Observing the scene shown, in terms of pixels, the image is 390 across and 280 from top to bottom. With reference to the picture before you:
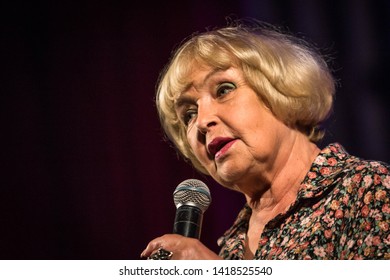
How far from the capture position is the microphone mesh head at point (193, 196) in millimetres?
1549

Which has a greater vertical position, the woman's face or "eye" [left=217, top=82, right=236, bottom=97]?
"eye" [left=217, top=82, right=236, bottom=97]

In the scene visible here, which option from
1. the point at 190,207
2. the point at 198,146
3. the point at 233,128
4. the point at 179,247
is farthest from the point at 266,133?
the point at 179,247

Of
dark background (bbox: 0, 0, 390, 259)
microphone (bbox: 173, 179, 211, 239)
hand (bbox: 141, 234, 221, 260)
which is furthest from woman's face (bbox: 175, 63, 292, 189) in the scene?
dark background (bbox: 0, 0, 390, 259)

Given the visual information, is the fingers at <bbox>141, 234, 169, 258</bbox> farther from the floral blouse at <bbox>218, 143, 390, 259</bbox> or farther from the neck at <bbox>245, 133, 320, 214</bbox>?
the neck at <bbox>245, 133, 320, 214</bbox>

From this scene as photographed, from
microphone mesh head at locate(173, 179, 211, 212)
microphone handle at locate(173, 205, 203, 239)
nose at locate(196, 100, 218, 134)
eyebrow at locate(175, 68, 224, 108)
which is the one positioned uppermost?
eyebrow at locate(175, 68, 224, 108)

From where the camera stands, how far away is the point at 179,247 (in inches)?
53.2

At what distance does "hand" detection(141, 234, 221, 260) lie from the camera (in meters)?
1.35

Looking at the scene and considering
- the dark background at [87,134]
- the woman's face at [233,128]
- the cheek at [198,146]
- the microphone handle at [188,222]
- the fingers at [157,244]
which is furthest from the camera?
the dark background at [87,134]

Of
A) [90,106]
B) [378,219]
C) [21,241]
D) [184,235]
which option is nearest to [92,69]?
[90,106]

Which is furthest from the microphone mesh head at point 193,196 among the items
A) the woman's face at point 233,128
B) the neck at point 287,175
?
the neck at point 287,175

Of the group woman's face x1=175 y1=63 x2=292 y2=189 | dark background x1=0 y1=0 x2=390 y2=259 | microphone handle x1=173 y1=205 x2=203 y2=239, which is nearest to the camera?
microphone handle x1=173 y1=205 x2=203 y2=239

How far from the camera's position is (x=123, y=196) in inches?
98.1

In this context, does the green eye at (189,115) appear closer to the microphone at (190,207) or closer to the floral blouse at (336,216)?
the microphone at (190,207)

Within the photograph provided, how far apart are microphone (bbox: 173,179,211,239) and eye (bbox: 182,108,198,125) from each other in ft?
0.94
